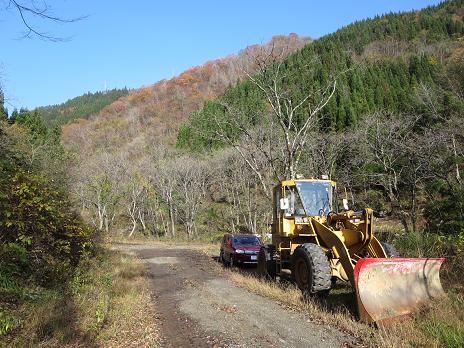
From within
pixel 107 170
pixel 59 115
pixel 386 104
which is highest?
pixel 59 115

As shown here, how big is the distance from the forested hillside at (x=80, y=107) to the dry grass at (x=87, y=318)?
103 meters

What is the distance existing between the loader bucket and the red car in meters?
10.4

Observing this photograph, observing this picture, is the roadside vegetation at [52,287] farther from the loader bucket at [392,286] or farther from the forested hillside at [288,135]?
A: the forested hillside at [288,135]

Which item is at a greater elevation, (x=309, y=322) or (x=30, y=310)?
(x=30, y=310)

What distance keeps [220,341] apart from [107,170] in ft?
157

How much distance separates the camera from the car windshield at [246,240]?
768 inches

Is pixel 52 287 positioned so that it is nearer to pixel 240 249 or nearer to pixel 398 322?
pixel 398 322

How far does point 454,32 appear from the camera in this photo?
91375mm

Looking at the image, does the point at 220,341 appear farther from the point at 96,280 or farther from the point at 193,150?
the point at 193,150

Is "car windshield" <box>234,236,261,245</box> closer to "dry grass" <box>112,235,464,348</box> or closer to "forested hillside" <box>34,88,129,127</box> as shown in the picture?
"dry grass" <box>112,235,464,348</box>

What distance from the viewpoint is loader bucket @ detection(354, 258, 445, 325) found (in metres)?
7.76

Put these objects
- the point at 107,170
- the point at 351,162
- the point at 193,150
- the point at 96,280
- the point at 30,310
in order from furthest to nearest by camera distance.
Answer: the point at 193,150 < the point at 107,170 < the point at 351,162 < the point at 96,280 < the point at 30,310

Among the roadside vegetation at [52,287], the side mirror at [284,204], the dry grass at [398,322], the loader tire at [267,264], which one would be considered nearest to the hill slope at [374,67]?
the loader tire at [267,264]

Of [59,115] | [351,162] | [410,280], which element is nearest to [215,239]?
[351,162]
